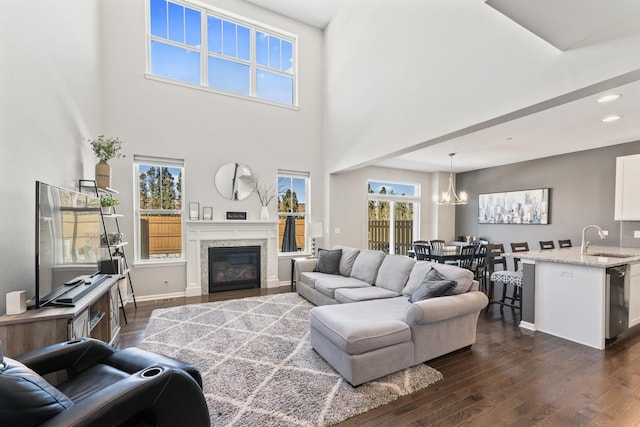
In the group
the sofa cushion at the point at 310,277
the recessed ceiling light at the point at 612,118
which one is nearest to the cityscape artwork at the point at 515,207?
the recessed ceiling light at the point at 612,118

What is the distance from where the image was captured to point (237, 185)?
549cm

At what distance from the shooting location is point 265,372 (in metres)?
2.47

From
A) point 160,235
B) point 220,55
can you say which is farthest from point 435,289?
point 220,55

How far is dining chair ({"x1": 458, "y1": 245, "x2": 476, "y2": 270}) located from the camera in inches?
193

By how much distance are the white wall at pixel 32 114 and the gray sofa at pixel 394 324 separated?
8.23 ft

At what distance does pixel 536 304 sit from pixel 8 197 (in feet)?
17.5

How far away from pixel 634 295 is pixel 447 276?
2438 millimetres

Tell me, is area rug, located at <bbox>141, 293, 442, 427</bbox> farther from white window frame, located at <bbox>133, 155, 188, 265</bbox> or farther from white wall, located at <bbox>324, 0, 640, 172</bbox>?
white wall, located at <bbox>324, 0, 640, 172</bbox>

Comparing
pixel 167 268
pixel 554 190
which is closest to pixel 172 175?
pixel 167 268

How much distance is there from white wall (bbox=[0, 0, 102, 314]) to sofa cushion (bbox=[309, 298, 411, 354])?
2.43m

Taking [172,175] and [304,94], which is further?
[304,94]

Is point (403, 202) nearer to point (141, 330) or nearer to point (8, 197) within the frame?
point (141, 330)

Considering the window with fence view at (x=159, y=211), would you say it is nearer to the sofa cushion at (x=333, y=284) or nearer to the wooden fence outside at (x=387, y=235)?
the sofa cushion at (x=333, y=284)

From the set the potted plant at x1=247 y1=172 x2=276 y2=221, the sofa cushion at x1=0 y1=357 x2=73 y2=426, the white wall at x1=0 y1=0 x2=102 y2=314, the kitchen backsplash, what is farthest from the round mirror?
the kitchen backsplash
